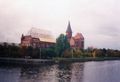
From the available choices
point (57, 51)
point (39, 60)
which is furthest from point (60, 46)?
point (39, 60)

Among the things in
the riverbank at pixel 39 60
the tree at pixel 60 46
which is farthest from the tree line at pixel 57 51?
the riverbank at pixel 39 60

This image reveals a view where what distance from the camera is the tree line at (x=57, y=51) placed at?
8578mm

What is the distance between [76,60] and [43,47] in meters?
1.46

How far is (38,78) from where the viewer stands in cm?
668

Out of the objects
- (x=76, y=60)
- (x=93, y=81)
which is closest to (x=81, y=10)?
(x=93, y=81)

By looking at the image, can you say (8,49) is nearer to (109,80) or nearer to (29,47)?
(29,47)

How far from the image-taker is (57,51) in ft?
30.6

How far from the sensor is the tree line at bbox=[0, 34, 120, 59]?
8578 mm

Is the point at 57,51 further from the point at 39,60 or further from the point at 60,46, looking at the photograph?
the point at 39,60

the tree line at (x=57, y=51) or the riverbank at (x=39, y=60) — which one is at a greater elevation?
the tree line at (x=57, y=51)

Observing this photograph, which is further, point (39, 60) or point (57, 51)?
point (57, 51)

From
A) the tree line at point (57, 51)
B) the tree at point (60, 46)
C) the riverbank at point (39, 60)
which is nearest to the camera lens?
the riverbank at point (39, 60)

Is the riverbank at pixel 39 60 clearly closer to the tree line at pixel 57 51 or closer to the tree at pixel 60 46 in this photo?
the tree line at pixel 57 51

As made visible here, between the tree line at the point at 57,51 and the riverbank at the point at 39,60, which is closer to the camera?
the riverbank at the point at 39,60
